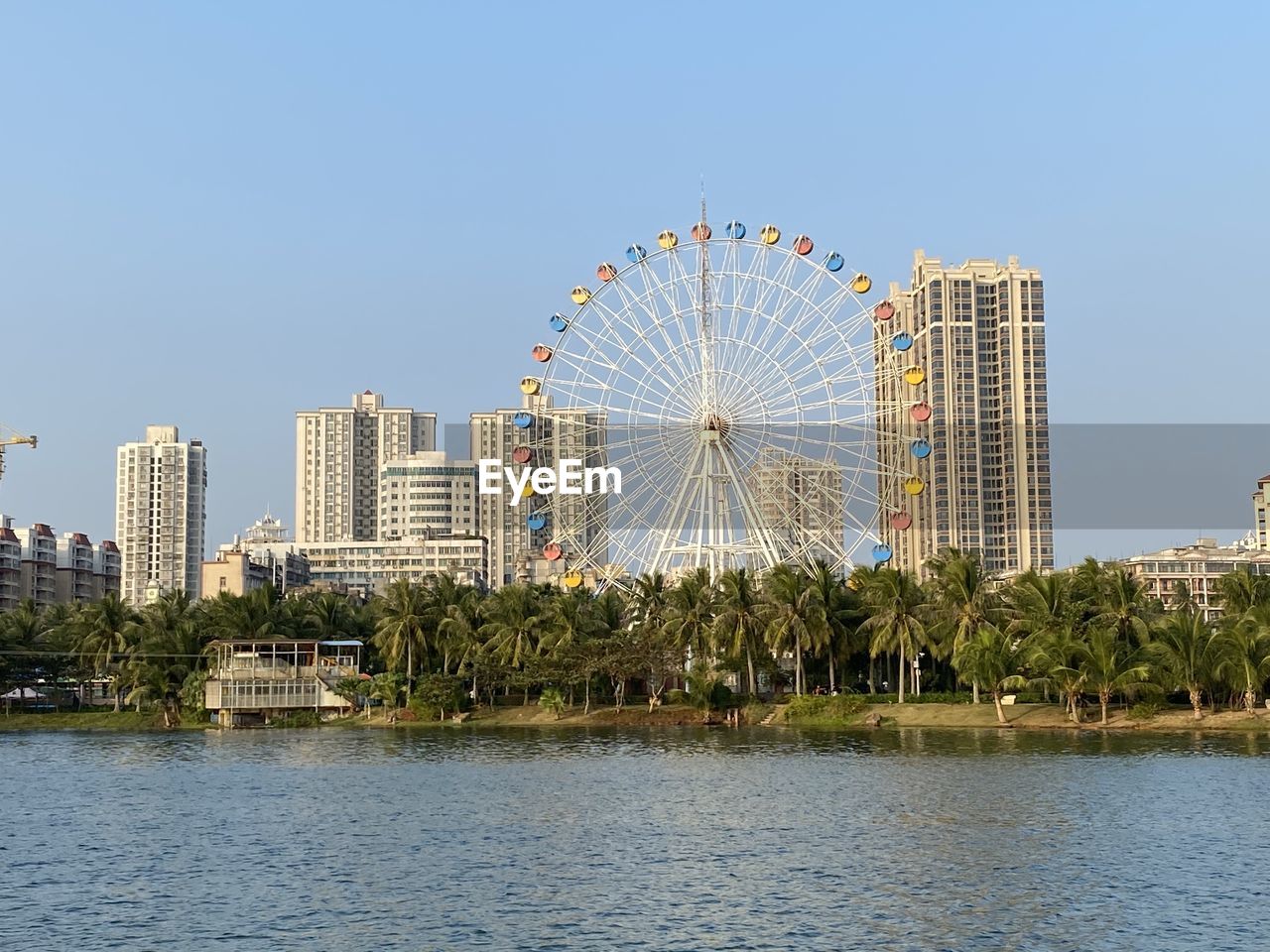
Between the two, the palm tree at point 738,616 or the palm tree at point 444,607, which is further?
the palm tree at point 444,607

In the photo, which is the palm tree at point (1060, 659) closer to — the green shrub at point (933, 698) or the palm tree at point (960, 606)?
the palm tree at point (960, 606)

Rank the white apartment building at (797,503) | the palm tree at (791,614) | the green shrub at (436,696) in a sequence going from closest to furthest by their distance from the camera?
the white apartment building at (797,503)
the palm tree at (791,614)
the green shrub at (436,696)

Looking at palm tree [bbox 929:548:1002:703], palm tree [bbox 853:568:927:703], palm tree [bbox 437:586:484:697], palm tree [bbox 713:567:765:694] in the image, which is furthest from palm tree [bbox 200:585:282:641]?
palm tree [bbox 929:548:1002:703]

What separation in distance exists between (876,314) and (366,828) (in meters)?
58.0

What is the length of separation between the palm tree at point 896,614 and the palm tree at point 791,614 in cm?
333

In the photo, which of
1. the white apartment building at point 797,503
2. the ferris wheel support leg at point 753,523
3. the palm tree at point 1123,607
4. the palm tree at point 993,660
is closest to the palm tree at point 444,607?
the ferris wheel support leg at point 753,523

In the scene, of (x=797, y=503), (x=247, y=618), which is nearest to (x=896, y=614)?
(x=797, y=503)

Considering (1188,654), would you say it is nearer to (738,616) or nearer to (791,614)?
(791,614)

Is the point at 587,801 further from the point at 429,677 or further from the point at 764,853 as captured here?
the point at 429,677

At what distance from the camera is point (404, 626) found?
111375mm

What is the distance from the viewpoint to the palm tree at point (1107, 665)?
282 ft

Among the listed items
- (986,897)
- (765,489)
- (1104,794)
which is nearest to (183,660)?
(765,489)

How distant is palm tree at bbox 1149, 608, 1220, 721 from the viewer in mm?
86562

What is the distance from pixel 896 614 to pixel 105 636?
203 feet
